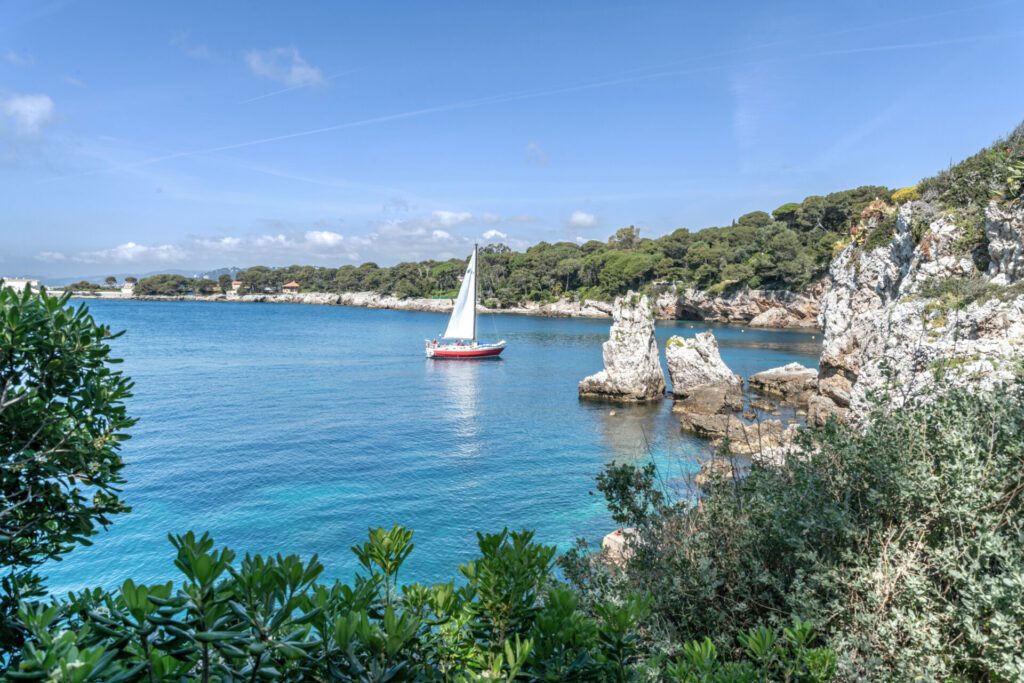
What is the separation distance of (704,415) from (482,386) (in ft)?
57.8

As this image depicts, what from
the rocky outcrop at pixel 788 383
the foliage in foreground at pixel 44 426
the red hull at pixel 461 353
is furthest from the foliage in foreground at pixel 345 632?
the red hull at pixel 461 353

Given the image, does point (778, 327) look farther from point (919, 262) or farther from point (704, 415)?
point (919, 262)

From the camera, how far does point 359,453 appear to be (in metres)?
25.1

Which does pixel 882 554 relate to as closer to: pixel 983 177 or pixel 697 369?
pixel 983 177

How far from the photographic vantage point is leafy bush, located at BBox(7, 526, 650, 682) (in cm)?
212

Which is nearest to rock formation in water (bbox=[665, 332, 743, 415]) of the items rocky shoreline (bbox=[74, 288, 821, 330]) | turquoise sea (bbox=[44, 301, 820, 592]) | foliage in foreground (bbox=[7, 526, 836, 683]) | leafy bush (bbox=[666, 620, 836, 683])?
turquoise sea (bbox=[44, 301, 820, 592])

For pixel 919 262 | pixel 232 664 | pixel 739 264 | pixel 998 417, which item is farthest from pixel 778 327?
pixel 232 664

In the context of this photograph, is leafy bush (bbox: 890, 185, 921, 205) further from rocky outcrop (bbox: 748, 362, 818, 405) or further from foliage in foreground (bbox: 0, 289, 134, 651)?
foliage in foreground (bbox: 0, 289, 134, 651)

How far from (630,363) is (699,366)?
457 cm

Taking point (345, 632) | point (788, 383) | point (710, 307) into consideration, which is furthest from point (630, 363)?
point (710, 307)

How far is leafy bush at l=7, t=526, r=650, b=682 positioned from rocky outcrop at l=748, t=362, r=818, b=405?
3755 cm

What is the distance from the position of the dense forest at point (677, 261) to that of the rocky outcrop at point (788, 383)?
33.1m

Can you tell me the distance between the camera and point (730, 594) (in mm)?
5734

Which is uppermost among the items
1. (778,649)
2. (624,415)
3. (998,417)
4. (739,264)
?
(739,264)
